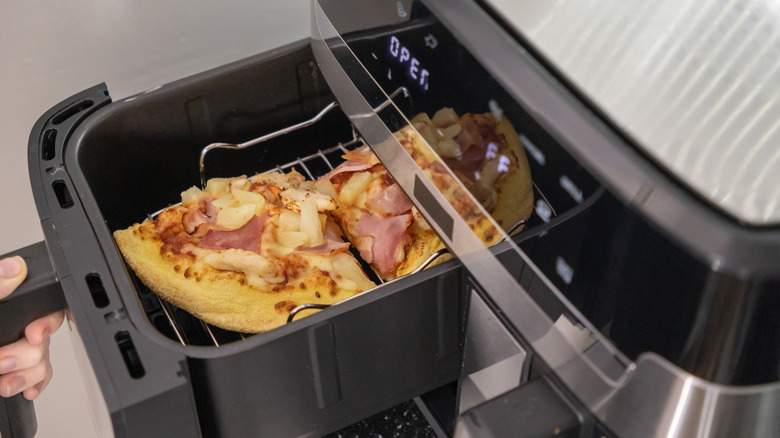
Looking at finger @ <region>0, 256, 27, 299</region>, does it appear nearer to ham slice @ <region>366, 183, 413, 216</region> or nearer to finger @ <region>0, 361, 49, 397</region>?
finger @ <region>0, 361, 49, 397</region>

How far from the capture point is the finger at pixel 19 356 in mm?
677

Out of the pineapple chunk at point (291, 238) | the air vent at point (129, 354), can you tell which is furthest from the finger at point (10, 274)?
the pineapple chunk at point (291, 238)

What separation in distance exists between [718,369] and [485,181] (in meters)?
0.19

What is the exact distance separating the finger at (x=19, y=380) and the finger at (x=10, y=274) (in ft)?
0.43

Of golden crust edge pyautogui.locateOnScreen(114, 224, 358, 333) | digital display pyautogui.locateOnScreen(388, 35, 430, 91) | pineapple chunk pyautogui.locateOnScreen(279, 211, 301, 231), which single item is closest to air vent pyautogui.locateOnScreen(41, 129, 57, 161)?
golden crust edge pyautogui.locateOnScreen(114, 224, 358, 333)

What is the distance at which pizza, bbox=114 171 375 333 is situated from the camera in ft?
2.31

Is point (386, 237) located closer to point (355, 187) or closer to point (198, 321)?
point (355, 187)

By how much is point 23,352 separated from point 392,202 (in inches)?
14.1

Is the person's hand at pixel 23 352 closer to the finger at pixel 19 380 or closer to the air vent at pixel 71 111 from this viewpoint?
the finger at pixel 19 380

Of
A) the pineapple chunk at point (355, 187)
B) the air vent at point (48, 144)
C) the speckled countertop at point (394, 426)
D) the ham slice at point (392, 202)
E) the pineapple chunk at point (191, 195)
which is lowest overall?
the speckled countertop at point (394, 426)

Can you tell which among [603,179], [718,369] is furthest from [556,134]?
[718,369]

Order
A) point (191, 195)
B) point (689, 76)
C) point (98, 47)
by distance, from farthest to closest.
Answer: point (98, 47), point (191, 195), point (689, 76)

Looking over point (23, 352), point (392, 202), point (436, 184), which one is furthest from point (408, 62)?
point (23, 352)

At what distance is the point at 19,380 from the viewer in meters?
0.73
